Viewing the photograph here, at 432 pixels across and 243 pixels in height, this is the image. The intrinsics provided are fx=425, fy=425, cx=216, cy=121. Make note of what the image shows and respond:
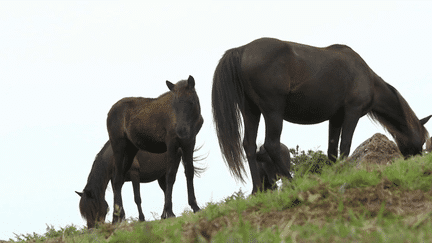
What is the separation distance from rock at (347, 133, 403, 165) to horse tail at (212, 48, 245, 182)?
5.37 metres

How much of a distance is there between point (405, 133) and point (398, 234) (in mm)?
5589

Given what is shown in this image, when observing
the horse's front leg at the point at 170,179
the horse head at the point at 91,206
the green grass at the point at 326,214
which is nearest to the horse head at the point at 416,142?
the green grass at the point at 326,214

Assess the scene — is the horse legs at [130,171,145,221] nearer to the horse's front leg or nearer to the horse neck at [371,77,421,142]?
the horse's front leg

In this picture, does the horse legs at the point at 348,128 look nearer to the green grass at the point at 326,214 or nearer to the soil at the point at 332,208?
the green grass at the point at 326,214

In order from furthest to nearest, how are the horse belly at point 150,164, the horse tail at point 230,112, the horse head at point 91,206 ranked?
the horse belly at point 150,164 < the horse head at point 91,206 < the horse tail at point 230,112

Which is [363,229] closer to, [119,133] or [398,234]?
[398,234]

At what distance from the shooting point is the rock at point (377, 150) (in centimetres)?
1043

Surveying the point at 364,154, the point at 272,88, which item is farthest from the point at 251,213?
the point at 364,154

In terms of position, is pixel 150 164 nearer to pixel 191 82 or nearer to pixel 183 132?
pixel 183 132

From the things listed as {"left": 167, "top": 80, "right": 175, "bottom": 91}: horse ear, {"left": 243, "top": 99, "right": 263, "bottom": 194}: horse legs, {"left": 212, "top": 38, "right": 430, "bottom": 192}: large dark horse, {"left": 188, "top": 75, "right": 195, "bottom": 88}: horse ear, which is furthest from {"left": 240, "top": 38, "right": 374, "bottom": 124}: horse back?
{"left": 167, "top": 80, "right": 175, "bottom": 91}: horse ear

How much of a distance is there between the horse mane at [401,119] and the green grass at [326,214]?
295 cm

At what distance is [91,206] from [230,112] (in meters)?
5.33

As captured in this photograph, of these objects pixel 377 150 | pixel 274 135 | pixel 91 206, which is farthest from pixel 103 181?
pixel 377 150

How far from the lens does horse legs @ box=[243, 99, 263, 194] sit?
609 centimetres
